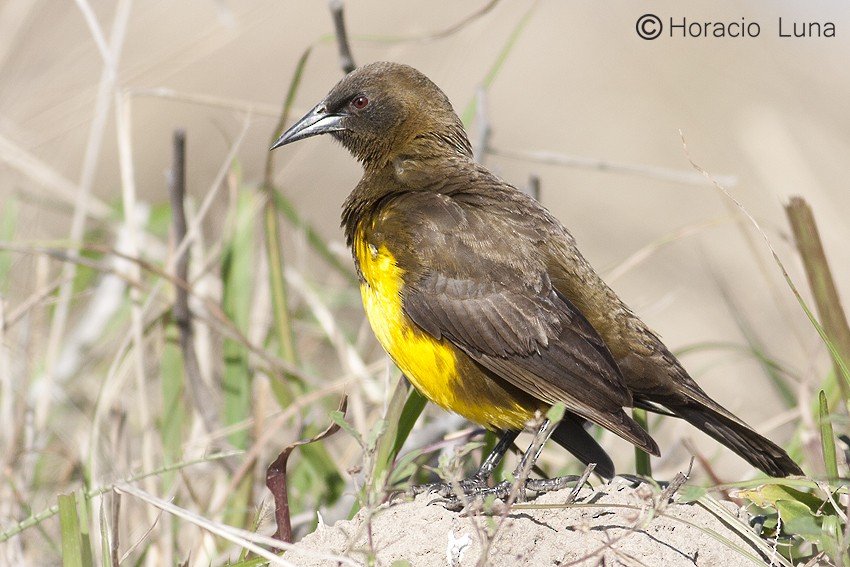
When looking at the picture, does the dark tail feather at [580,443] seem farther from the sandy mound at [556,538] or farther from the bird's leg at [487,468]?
the sandy mound at [556,538]

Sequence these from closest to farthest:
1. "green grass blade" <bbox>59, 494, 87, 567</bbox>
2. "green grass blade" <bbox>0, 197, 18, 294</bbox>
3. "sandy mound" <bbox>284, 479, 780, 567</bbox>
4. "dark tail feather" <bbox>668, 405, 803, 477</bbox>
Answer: "sandy mound" <bbox>284, 479, 780, 567</bbox>, "green grass blade" <bbox>59, 494, 87, 567</bbox>, "dark tail feather" <bbox>668, 405, 803, 477</bbox>, "green grass blade" <bbox>0, 197, 18, 294</bbox>

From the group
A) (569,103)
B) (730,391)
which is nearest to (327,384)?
(730,391)

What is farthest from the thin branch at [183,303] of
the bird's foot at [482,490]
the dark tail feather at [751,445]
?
the dark tail feather at [751,445]

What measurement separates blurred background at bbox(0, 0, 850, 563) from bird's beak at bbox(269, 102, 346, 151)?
9.1 inches

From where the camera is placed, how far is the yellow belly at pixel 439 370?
13.5ft

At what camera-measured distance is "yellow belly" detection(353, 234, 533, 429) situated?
4.11 meters

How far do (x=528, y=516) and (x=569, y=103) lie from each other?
31.6ft

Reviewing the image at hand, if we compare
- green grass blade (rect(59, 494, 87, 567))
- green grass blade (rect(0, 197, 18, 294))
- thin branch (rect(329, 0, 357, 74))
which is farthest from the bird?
green grass blade (rect(0, 197, 18, 294))

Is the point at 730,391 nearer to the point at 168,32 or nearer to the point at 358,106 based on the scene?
the point at 358,106

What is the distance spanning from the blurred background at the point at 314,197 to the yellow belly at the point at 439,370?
0.15 metres

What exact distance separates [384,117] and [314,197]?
627 cm

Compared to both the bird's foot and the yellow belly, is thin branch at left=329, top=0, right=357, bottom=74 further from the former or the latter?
the bird's foot

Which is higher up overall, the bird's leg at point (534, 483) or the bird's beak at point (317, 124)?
the bird's beak at point (317, 124)

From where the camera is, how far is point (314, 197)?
1116cm
